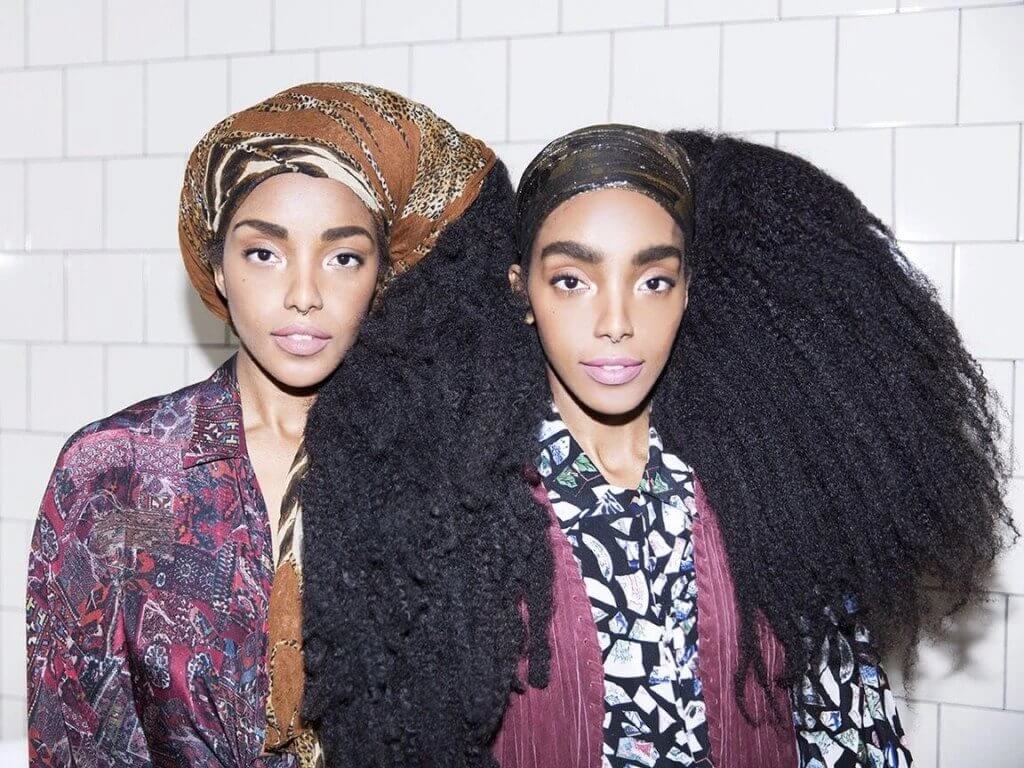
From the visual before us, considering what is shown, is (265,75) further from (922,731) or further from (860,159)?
(922,731)

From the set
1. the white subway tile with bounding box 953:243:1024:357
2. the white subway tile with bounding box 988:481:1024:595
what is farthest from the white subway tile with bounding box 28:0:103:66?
the white subway tile with bounding box 988:481:1024:595

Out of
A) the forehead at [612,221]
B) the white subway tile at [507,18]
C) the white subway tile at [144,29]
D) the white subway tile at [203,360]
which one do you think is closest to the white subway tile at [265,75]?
the white subway tile at [144,29]

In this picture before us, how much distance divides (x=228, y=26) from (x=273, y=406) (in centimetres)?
90

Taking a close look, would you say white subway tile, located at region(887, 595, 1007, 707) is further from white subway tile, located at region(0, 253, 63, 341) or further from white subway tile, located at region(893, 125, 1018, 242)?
white subway tile, located at region(0, 253, 63, 341)

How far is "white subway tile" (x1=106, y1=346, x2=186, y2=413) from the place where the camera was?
193 centimetres

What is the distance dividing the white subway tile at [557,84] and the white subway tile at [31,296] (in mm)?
949

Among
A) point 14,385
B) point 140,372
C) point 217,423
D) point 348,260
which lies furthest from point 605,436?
point 14,385

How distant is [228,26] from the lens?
1.87 m

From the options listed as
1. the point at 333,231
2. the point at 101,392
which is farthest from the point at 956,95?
the point at 101,392

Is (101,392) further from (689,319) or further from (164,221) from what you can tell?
(689,319)

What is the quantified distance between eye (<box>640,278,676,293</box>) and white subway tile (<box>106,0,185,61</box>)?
116 centimetres

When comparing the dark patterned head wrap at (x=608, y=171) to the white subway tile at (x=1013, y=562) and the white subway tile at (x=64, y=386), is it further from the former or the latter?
the white subway tile at (x=64, y=386)

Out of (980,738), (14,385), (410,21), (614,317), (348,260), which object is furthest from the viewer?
(14,385)

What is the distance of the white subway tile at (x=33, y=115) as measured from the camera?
196 centimetres
